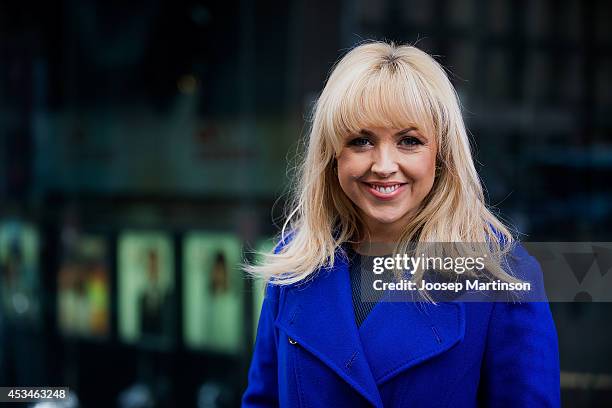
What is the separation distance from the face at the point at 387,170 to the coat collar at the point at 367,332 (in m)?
0.25

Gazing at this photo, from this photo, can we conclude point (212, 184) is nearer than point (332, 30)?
No

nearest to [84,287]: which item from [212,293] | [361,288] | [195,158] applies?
[212,293]

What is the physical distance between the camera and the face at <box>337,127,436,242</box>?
75.2 inches

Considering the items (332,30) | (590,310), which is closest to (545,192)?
(590,310)

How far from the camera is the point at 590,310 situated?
5965 mm

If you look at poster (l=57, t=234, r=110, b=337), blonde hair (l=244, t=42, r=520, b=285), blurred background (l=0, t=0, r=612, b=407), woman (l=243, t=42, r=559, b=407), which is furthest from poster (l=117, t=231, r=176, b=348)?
woman (l=243, t=42, r=559, b=407)

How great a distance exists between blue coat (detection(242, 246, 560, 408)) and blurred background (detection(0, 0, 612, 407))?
373 cm

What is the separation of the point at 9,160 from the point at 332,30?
307 centimetres

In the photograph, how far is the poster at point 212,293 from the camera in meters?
5.93

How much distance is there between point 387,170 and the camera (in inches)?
75.1

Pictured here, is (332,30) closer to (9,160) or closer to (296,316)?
(9,160)

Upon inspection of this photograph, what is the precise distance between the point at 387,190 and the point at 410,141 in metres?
0.14

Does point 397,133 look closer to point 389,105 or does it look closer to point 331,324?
point 389,105

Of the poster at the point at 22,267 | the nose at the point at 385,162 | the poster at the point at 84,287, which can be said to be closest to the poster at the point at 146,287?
the poster at the point at 84,287
